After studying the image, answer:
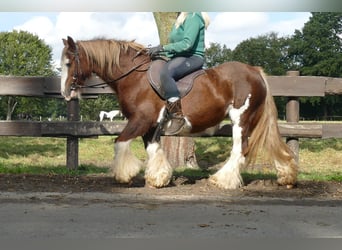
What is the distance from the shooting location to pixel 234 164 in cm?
691

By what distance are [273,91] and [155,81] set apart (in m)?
2.45

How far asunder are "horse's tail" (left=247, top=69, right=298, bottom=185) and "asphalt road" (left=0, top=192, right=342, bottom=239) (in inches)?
43.4

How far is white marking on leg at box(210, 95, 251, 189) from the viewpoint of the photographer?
6785 millimetres

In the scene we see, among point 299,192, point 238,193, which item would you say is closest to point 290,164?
point 299,192

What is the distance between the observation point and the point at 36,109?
56531mm

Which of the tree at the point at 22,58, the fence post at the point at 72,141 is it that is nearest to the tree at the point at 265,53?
the tree at the point at 22,58

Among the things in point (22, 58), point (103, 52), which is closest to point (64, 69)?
point (103, 52)

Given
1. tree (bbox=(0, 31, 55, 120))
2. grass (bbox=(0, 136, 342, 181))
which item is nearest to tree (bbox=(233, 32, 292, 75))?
tree (bbox=(0, 31, 55, 120))

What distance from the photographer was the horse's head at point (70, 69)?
673 cm

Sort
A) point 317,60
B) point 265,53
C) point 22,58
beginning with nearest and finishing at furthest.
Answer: point 22,58
point 317,60
point 265,53

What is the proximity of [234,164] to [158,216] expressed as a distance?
7.52 ft

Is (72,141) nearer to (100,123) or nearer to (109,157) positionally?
(100,123)

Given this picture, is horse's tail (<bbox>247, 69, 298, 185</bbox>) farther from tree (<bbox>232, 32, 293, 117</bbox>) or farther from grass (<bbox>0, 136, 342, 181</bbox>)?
tree (<bbox>232, 32, 293, 117</bbox>)

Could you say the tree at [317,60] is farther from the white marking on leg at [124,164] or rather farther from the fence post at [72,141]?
the white marking on leg at [124,164]
